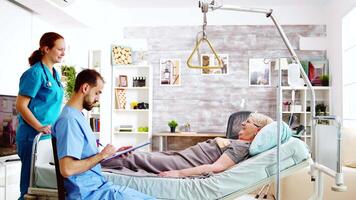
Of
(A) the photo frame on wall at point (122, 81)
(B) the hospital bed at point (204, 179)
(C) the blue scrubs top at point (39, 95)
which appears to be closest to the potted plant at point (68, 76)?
(A) the photo frame on wall at point (122, 81)

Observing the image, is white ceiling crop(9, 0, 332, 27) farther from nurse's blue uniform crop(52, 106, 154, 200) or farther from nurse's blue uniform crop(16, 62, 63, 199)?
nurse's blue uniform crop(52, 106, 154, 200)

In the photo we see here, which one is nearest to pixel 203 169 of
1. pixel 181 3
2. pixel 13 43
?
pixel 13 43

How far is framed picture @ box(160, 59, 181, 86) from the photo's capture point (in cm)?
596

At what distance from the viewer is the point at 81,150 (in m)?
1.91

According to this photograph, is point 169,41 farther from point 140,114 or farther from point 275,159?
point 275,159

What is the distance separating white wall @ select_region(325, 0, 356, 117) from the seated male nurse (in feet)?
12.8

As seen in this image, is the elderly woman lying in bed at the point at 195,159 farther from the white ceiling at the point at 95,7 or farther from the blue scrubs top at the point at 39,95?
the white ceiling at the point at 95,7

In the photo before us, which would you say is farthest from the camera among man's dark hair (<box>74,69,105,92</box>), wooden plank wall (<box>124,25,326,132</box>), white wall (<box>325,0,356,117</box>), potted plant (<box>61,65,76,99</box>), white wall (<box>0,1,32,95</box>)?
wooden plank wall (<box>124,25,326,132</box>)

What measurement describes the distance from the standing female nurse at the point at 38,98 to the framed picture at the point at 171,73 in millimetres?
3254

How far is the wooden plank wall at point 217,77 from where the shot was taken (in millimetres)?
5820

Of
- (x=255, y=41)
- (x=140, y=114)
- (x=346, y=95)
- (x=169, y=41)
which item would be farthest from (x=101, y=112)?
(x=346, y=95)

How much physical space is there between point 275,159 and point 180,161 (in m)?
0.74

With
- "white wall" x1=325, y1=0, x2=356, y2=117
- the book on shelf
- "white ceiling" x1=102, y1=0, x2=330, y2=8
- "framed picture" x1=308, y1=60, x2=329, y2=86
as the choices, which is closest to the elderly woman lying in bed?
"white wall" x1=325, y1=0, x2=356, y2=117

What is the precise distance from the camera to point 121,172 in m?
2.68
